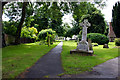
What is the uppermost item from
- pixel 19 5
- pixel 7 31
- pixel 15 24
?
pixel 19 5

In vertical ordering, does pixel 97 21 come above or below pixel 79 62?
above

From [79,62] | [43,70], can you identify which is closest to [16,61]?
[43,70]

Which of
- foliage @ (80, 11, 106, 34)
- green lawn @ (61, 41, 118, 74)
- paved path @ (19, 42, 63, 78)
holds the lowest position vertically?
green lawn @ (61, 41, 118, 74)

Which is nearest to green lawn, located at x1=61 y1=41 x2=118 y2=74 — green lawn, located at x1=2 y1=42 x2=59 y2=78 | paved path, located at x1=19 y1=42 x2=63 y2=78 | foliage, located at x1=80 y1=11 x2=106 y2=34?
paved path, located at x1=19 y1=42 x2=63 y2=78

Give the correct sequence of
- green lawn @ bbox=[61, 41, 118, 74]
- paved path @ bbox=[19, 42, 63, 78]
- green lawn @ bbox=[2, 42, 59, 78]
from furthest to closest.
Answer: green lawn @ bbox=[61, 41, 118, 74] → green lawn @ bbox=[2, 42, 59, 78] → paved path @ bbox=[19, 42, 63, 78]

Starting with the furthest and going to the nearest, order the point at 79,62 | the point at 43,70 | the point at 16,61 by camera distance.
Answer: the point at 16,61 → the point at 79,62 → the point at 43,70

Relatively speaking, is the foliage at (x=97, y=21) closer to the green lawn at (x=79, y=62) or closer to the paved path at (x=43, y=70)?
the green lawn at (x=79, y=62)

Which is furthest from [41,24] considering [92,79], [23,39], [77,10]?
[92,79]

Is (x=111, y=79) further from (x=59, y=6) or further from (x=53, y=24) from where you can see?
(x=53, y=24)

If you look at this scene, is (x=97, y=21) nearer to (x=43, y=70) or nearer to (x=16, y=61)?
(x=16, y=61)

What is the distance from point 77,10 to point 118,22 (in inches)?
1076

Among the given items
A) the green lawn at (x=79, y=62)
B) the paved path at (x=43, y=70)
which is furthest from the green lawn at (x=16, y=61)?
the green lawn at (x=79, y=62)

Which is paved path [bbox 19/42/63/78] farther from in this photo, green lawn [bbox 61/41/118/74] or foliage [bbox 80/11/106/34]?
foliage [bbox 80/11/106/34]

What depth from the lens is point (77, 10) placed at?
16297mm
